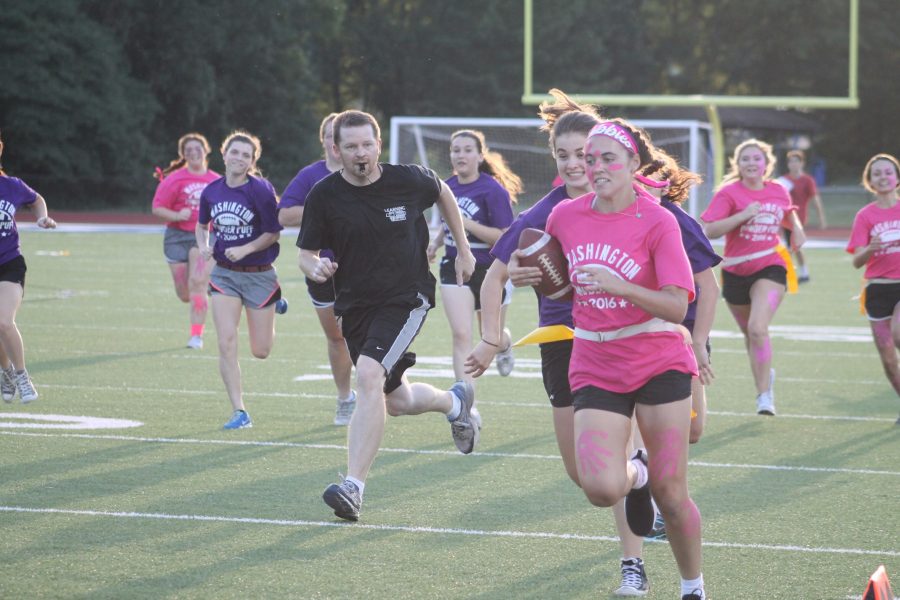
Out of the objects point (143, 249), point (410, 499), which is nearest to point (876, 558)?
point (410, 499)

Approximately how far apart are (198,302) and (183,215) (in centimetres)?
88

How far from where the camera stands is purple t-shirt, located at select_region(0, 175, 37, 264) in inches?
360

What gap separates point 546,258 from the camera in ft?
15.8

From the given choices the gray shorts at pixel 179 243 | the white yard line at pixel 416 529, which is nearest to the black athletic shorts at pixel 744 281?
Result: the white yard line at pixel 416 529

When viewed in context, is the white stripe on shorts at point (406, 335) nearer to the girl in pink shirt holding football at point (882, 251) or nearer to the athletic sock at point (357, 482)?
the athletic sock at point (357, 482)

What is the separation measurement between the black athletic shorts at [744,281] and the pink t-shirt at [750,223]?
3 centimetres

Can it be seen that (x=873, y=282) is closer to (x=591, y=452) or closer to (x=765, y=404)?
(x=765, y=404)

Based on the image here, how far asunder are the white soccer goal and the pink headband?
2624 centimetres

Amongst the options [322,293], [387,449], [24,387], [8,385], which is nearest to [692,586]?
[387,449]

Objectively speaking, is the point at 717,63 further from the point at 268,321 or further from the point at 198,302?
the point at 268,321

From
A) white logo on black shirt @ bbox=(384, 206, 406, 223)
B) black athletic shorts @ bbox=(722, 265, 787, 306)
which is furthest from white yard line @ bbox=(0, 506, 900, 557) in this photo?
black athletic shorts @ bbox=(722, 265, 787, 306)

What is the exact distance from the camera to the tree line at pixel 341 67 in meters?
40.7

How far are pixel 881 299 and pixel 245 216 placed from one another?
448cm

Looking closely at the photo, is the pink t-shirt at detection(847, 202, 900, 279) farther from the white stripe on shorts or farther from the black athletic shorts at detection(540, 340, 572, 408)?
the black athletic shorts at detection(540, 340, 572, 408)
